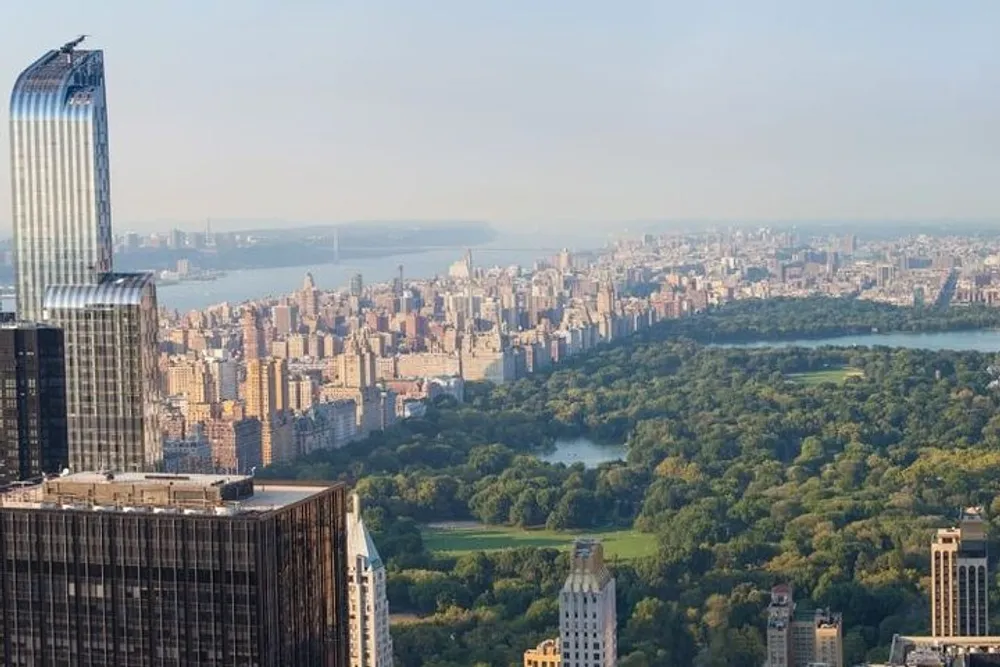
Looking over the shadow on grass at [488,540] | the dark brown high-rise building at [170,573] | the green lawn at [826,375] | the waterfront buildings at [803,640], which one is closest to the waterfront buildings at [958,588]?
the waterfront buildings at [803,640]

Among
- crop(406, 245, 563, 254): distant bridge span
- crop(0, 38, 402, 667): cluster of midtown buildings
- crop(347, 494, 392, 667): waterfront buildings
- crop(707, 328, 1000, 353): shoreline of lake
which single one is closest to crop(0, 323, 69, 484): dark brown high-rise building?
crop(347, 494, 392, 667): waterfront buildings

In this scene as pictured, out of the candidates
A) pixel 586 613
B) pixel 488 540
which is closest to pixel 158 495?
pixel 586 613

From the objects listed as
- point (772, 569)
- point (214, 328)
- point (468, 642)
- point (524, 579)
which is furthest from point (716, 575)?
point (214, 328)

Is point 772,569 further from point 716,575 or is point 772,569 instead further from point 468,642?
point 468,642

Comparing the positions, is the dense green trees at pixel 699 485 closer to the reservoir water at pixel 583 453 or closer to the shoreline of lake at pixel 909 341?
the reservoir water at pixel 583 453

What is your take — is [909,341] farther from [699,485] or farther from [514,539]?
[514,539]

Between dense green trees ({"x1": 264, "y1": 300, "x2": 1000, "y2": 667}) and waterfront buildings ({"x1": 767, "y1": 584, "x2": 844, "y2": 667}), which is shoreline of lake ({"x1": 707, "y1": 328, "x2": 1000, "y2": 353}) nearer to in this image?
dense green trees ({"x1": 264, "y1": 300, "x2": 1000, "y2": 667})
